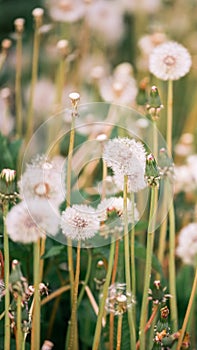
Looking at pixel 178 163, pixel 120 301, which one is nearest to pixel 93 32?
pixel 178 163

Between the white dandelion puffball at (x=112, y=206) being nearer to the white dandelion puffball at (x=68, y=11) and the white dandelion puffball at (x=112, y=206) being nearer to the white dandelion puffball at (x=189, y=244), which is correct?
the white dandelion puffball at (x=189, y=244)

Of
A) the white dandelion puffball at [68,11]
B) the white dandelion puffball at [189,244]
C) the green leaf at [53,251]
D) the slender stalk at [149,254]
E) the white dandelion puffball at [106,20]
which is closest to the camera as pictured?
the slender stalk at [149,254]

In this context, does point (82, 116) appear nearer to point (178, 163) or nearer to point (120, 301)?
point (178, 163)

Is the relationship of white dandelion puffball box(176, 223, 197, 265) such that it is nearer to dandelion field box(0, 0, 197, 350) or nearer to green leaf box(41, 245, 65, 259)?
dandelion field box(0, 0, 197, 350)

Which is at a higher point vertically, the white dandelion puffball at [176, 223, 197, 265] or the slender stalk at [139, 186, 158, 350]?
the white dandelion puffball at [176, 223, 197, 265]

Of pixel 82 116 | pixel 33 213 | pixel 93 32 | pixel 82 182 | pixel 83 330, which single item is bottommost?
pixel 83 330

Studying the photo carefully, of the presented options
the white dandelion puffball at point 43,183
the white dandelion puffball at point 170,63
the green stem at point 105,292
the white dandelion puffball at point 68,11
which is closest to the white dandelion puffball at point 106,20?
the white dandelion puffball at point 68,11

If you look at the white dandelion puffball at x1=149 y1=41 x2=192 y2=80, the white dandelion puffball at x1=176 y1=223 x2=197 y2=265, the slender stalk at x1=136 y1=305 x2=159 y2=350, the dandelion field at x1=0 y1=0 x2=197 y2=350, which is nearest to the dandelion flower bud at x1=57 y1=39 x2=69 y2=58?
Answer: the dandelion field at x1=0 y1=0 x2=197 y2=350

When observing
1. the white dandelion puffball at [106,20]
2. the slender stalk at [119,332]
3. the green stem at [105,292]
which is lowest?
the slender stalk at [119,332]
